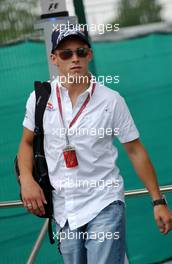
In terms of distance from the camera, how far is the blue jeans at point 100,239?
3277 millimetres

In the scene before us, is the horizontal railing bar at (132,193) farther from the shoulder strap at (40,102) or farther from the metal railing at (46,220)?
the shoulder strap at (40,102)

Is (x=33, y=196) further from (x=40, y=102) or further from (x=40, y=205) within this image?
(x=40, y=102)

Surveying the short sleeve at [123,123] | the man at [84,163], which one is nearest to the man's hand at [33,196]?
the man at [84,163]

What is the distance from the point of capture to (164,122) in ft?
16.0

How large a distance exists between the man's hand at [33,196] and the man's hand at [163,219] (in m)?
0.55

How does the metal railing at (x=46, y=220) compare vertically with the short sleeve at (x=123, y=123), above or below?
below

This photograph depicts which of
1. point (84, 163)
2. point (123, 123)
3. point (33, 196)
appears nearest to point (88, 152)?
point (84, 163)

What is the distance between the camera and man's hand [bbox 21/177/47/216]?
3.35 meters

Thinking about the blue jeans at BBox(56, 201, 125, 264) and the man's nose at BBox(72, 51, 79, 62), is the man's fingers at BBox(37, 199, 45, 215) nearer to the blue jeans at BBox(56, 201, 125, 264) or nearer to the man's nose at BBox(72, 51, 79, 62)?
the blue jeans at BBox(56, 201, 125, 264)

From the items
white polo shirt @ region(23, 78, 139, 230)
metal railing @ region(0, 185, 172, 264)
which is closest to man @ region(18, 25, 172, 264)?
white polo shirt @ region(23, 78, 139, 230)

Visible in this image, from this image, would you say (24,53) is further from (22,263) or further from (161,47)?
(22,263)

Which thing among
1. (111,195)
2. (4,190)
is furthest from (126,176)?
(111,195)

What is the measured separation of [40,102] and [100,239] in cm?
72

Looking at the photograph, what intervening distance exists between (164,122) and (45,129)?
1.70 meters
